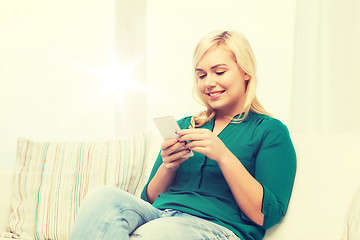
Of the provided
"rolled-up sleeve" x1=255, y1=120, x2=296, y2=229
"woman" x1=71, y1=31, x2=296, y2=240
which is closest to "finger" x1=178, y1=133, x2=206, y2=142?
"woman" x1=71, y1=31, x2=296, y2=240

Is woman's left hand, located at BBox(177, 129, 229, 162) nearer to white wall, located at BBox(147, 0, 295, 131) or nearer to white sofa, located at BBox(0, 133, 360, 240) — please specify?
white sofa, located at BBox(0, 133, 360, 240)

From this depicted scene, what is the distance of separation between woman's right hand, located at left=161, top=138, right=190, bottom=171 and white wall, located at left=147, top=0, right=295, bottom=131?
3.51 feet

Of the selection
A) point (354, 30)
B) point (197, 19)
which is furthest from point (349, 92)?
point (197, 19)

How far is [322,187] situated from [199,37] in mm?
1407

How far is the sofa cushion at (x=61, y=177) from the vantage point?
1.49 meters

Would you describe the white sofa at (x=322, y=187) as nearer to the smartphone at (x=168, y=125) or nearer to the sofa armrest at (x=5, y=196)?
the smartphone at (x=168, y=125)

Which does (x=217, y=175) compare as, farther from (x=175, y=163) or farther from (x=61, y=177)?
(x=61, y=177)

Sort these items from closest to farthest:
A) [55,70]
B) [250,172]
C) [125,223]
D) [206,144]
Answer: [125,223] < [206,144] < [250,172] < [55,70]

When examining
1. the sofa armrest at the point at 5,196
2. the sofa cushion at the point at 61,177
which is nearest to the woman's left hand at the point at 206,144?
the sofa cushion at the point at 61,177

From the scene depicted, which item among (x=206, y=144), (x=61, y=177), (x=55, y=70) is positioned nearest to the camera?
(x=206, y=144)

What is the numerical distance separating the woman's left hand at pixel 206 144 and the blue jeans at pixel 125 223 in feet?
0.65

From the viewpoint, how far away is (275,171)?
3.60 feet

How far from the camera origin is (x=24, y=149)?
1.62m

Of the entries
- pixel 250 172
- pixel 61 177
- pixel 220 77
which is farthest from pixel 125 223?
pixel 61 177
